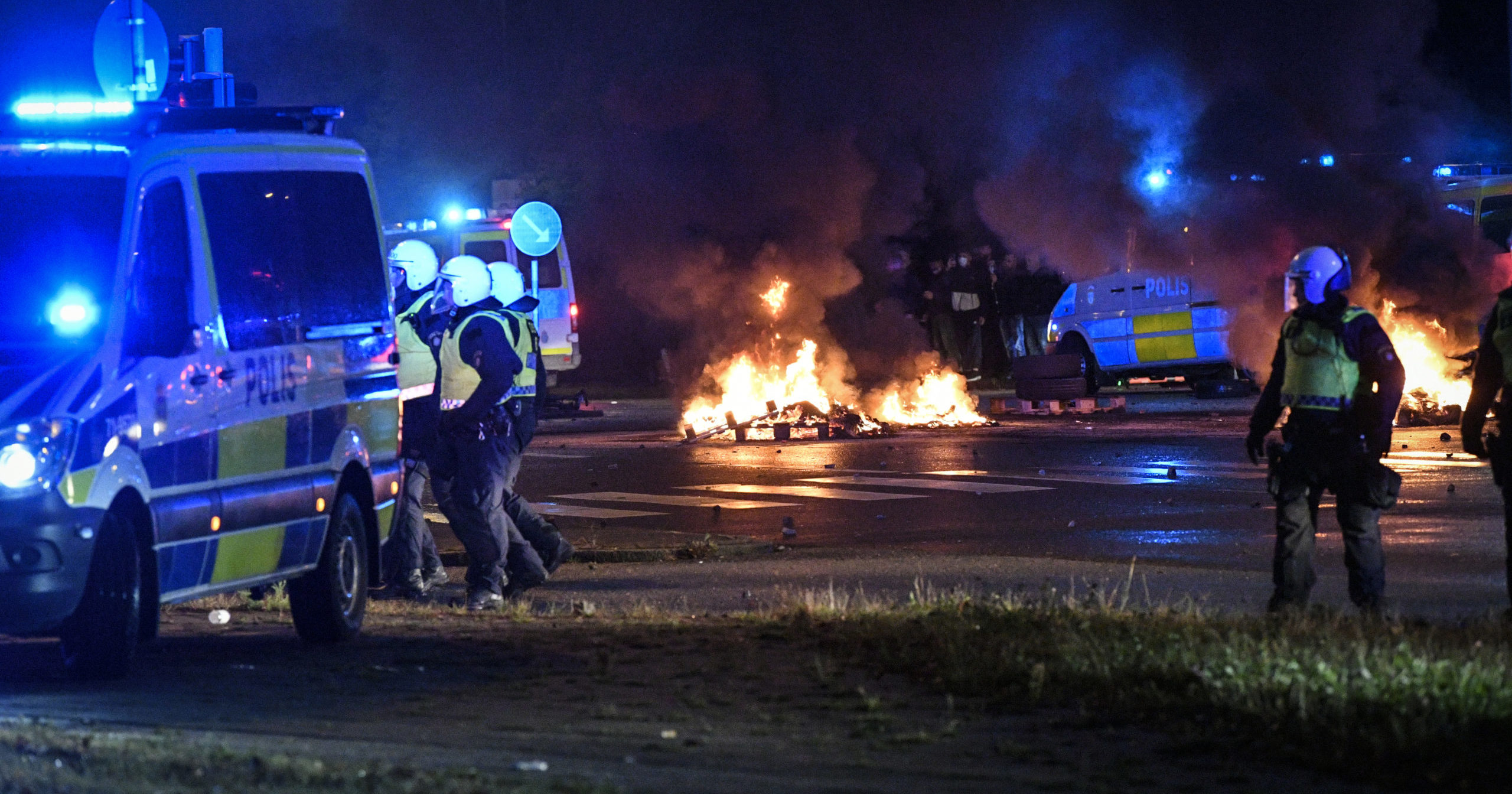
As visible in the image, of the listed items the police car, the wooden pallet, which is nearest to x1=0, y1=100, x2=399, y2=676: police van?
the police car

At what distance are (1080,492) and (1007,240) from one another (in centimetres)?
1135

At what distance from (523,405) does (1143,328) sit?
19093 millimetres

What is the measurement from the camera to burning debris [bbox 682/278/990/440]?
80.5 feet

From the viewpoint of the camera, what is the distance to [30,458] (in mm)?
6293

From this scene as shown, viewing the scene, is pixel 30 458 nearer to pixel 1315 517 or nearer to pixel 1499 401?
pixel 1315 517

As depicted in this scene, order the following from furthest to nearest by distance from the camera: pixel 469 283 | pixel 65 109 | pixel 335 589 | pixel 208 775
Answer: pixel 469 283 < pixel 335 589 < pixel 65 109 < pixel 208 775

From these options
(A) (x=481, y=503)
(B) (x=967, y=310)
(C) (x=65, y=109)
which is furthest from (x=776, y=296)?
(C) (x=65, y=109)

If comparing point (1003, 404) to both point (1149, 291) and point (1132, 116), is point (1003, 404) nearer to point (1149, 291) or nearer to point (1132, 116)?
point (1149, 291)

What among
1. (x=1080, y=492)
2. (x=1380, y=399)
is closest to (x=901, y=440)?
(x=1080, y=492)

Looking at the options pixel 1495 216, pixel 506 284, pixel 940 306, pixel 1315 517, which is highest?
pixel 1495 216

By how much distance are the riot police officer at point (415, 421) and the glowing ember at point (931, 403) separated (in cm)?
1455

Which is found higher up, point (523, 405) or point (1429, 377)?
point (1429, 377)

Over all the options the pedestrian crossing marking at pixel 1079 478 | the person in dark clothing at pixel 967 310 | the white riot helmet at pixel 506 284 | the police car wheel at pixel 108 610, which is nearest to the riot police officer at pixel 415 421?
the white riot helmet at pixel 506 284

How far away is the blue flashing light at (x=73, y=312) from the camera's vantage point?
6777 mm
